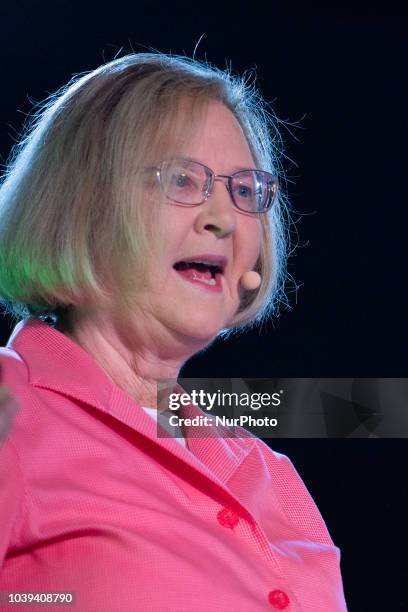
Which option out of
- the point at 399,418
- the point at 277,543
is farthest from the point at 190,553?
the point at 399,418

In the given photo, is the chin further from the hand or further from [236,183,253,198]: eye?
the hand

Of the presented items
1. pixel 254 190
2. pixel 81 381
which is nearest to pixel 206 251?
pixel 254 190

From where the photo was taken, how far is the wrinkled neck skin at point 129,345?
4.23 ft

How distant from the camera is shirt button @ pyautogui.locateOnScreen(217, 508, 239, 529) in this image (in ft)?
3.76

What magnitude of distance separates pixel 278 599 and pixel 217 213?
1.75ft

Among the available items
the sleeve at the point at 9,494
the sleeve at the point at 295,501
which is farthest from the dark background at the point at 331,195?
the sleeve at the point at 9,494

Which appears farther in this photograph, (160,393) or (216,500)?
(160,393)

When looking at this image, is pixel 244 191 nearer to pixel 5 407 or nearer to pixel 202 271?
pixel 202 271

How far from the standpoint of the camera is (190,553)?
1074mm

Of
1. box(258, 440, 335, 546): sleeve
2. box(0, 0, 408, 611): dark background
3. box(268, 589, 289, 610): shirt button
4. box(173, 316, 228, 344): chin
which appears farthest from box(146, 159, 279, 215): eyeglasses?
box(0, 0, 408, 611): dark background

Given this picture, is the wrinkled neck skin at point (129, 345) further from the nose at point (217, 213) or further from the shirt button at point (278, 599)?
the shirt button at point (278, 599)

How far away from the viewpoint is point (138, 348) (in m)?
1.31

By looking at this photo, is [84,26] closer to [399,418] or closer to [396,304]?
[396,304]

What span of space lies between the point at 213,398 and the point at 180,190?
72 centimetres
